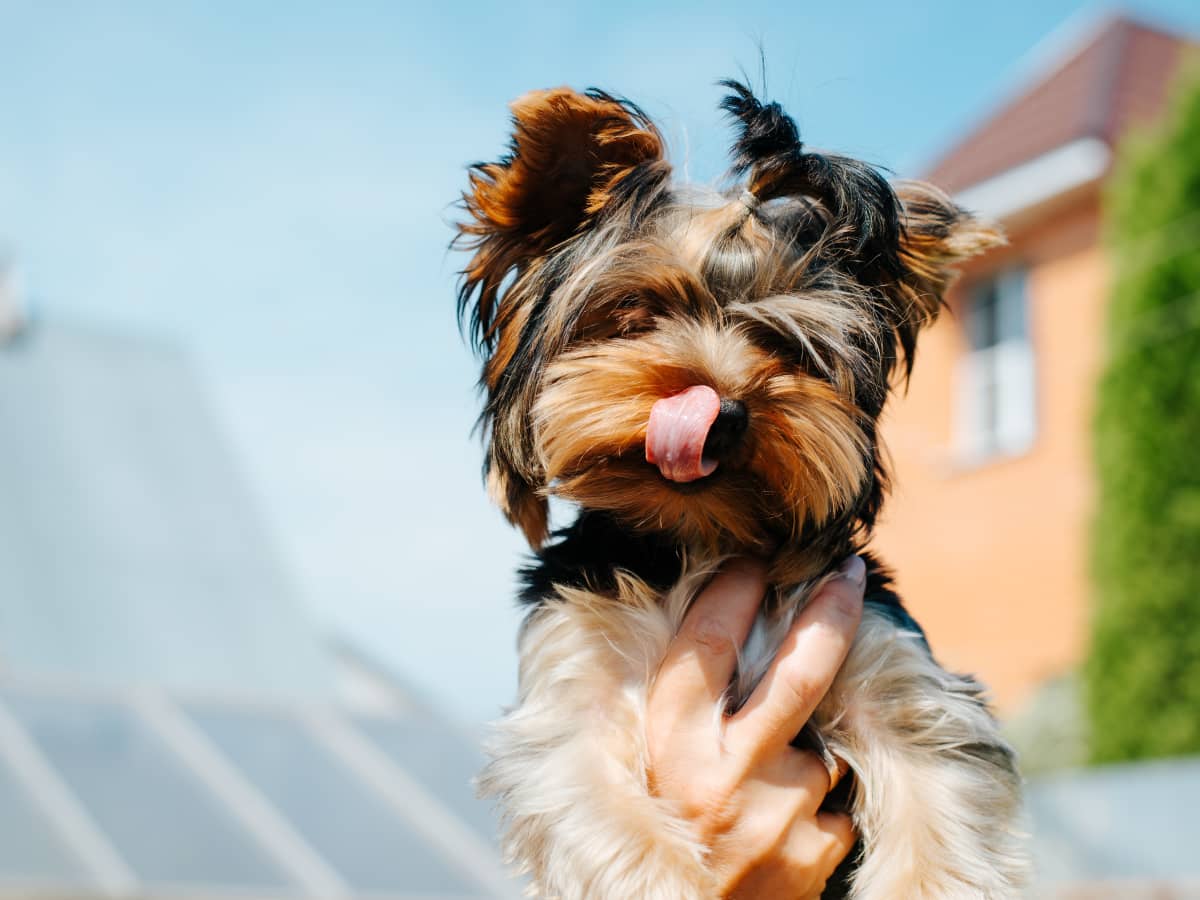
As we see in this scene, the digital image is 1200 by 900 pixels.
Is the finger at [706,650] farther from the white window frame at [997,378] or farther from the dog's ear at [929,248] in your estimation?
the white window frame at [997,378]

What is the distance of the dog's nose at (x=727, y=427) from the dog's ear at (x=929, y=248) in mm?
576

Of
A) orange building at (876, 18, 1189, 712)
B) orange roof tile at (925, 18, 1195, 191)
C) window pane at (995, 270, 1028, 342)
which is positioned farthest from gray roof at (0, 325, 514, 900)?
orange roof tile at (925, 18, 1195, 191)

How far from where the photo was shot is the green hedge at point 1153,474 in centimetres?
1266

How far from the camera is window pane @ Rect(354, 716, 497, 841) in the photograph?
963cm

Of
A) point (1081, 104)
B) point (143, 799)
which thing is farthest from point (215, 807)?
point (1081, 104)

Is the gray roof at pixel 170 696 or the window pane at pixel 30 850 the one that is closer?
the window pane at pixel 30 850

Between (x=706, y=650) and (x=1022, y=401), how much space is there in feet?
48.7

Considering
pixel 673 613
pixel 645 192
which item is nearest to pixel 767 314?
→ pixel 645 192

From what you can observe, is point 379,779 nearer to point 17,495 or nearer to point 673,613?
point 17,495

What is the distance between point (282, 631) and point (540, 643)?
1245 centimetres

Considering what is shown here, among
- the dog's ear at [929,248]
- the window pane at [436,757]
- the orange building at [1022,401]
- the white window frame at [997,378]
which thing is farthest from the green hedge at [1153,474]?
the dog's ear at [929,248]

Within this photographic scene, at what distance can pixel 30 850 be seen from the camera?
26.4 ft

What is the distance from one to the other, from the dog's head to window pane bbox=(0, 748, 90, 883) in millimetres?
6204

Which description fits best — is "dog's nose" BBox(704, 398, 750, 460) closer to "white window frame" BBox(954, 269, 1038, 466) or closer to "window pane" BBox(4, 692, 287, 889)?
"window pane" BBox(4, 692, 287, 889)
